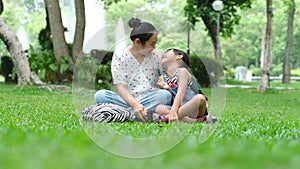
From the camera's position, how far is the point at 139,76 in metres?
5.56

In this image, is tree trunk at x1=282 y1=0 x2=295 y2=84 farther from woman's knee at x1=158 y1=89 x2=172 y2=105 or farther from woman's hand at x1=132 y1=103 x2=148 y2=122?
woman's hand at x1=132 y1=103 x2=148 y2=122

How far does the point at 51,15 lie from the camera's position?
53.7 ft

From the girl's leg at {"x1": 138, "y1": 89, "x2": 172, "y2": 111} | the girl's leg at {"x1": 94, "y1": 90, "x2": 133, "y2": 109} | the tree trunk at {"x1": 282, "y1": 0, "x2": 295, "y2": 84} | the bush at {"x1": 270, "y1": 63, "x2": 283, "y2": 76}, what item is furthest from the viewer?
the bush at {"x1": 270, "y1": 63, "x2": 283, "y2": 76}

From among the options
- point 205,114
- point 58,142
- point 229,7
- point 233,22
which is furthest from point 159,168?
point 233,22

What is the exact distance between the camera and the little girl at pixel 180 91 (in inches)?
207

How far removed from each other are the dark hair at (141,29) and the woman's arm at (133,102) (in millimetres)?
523

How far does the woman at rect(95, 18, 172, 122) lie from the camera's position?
534 centimetres

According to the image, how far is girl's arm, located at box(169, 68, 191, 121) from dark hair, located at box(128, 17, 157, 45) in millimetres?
465

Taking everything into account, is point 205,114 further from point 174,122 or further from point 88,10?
point 88,10

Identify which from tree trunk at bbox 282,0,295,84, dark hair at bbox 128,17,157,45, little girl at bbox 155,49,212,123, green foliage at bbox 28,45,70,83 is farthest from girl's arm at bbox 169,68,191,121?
tree trunk at bbox 282,0,295,84

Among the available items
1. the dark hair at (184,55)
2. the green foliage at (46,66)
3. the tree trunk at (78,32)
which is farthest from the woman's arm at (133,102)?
the tree trunk at (78,32)

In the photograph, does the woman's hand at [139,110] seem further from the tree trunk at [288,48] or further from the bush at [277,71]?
the bush at [277,71]

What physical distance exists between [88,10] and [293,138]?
15.1m

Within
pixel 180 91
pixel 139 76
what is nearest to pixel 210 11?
pixel 139 76
